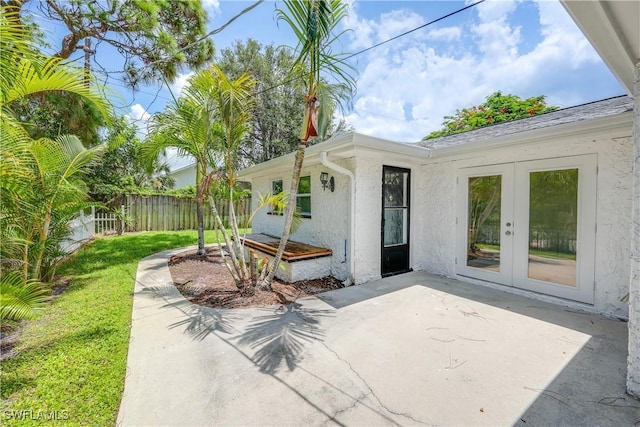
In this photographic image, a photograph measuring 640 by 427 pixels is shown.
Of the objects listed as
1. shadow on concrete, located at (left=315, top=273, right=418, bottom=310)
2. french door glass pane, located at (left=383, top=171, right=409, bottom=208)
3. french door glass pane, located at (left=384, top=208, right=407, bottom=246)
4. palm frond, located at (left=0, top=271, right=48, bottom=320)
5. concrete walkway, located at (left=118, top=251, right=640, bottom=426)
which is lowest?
concrete walkway, located at (left=118, top=251, right=640, bottom=426)

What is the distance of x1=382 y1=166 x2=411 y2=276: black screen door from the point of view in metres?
6.12

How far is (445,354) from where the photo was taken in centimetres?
302

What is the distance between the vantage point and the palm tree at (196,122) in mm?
4543

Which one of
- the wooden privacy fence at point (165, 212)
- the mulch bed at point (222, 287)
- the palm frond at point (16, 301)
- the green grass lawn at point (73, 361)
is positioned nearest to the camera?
the green grass lawn at point (73, 361)

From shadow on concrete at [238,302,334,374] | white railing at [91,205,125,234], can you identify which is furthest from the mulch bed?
white railing at [91,205,125,234]

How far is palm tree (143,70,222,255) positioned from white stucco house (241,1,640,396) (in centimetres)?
203

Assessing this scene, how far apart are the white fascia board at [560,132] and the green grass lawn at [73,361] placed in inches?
238

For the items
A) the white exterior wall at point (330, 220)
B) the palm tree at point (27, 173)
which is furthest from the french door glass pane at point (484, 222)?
the palm tree at point (27, 173)

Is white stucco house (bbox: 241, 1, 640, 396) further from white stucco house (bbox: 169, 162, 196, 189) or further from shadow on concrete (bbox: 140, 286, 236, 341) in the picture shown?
white stucco house (bbox: 169, 162, 196, 189)

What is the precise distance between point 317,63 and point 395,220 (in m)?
3.75

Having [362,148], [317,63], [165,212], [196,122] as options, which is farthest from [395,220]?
[165,212]

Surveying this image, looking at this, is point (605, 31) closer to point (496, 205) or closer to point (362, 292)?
point (496, 205)

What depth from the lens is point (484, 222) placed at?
18.0ft

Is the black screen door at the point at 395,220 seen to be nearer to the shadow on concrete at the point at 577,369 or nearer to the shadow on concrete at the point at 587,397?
the shadow on concrete at the point at 577,369
